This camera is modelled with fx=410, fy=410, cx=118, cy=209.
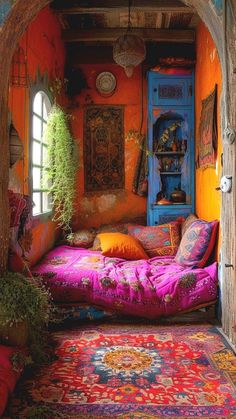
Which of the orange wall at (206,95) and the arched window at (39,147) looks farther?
the arched window at (39,147)

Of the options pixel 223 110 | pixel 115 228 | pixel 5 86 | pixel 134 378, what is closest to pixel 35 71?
pixel 5 86

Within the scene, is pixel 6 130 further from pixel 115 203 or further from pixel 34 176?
pixel 115 203

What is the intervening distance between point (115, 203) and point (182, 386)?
3.85 metres

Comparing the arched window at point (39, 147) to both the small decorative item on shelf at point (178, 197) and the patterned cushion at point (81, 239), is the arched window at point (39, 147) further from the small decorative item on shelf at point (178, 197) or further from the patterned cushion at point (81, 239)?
the small decorative item on shelf at point (178, 197)

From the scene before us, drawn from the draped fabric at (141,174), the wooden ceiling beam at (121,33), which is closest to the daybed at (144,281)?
the draped fabric at (141,174)

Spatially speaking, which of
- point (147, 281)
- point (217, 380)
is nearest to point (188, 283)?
point (147, 281)

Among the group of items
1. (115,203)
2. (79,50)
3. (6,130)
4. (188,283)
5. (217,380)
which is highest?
(79,50)

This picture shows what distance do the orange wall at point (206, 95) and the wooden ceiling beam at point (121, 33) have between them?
21 cm

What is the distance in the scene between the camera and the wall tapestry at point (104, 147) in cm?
620

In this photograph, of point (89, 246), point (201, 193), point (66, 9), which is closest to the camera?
point (66, 9)

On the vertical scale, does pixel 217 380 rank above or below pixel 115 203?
below

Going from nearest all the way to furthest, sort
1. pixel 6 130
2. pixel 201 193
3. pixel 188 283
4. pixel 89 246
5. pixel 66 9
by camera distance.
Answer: pixel 6 130 < pixel 188 283 < pixel 66 9 < pixel 201 193 < pixel 89 246

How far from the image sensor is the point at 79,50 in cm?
614

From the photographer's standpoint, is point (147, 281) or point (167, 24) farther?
point (167, 24)
